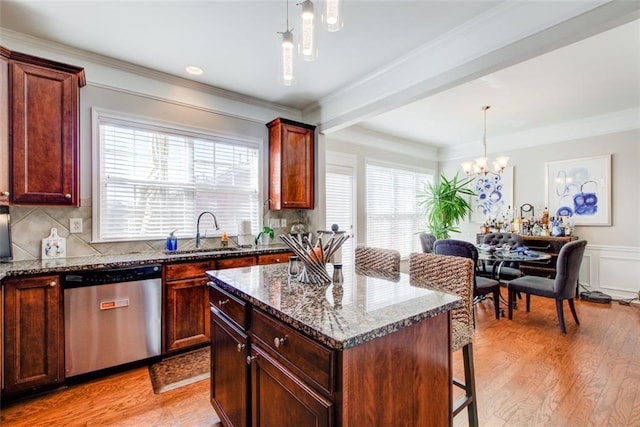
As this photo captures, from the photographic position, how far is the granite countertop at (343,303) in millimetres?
977

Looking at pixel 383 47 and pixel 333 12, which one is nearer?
pixel 333 12

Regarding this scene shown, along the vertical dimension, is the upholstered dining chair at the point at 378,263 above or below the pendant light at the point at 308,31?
below

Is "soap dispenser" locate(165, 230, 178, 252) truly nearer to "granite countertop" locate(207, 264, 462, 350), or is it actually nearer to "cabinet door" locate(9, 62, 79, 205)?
"cabinet door" locate(9, 62, 79, 205)

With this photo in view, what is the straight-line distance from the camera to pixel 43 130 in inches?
92.4

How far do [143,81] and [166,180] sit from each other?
3.35 feet

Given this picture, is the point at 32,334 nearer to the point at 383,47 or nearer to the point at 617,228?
the point at 383,47

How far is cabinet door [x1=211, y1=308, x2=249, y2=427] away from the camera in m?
1.44

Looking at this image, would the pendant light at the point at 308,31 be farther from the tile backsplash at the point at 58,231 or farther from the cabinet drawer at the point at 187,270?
the tile backsplash at the point at 58,231

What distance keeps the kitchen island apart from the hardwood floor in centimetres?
80

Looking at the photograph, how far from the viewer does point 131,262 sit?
2453mm

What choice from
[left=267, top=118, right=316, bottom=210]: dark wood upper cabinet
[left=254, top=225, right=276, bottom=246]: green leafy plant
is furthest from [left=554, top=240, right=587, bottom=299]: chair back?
[left=254, top=225, right=276, bottom=246]: green leafy plant

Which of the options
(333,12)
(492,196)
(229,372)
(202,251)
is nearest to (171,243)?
(202,251)

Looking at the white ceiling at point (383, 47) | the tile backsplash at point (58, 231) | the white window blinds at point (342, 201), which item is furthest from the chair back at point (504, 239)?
the tile backsplash at point (58, 231)

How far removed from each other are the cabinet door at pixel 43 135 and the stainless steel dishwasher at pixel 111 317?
0.74m
